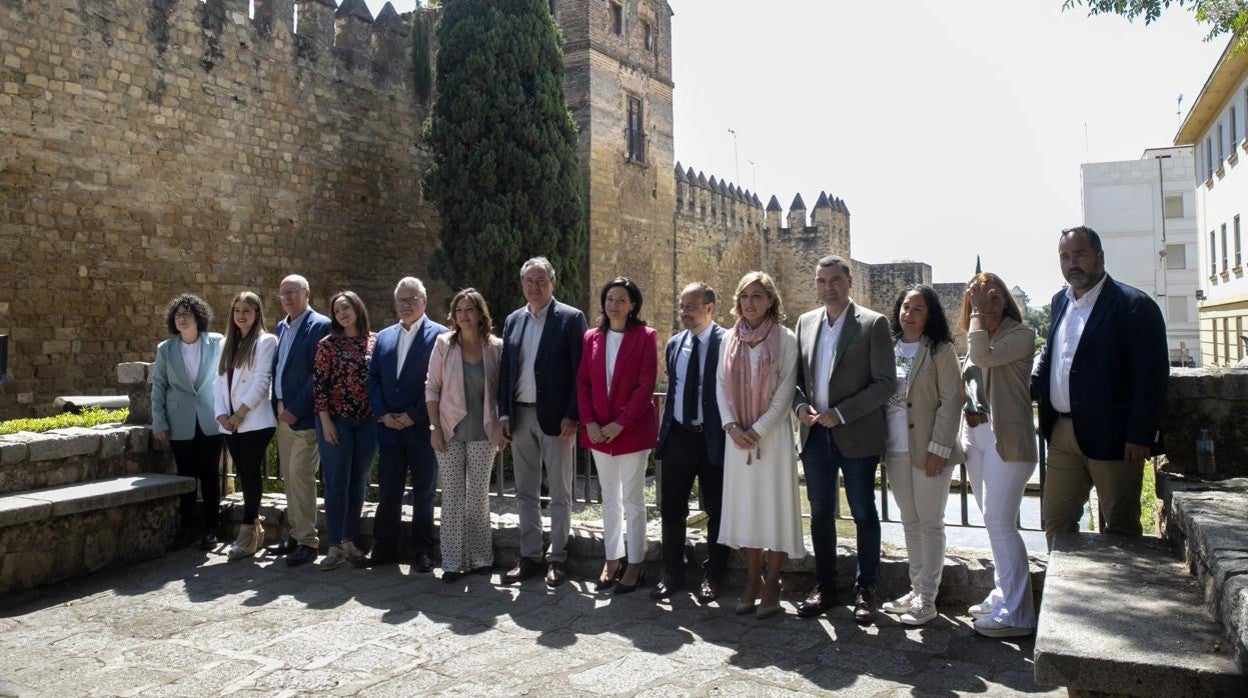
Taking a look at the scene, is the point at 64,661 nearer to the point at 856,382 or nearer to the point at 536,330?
the point at 536,330

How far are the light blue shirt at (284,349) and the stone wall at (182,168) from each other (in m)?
6.06

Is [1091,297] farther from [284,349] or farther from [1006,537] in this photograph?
[284,349]

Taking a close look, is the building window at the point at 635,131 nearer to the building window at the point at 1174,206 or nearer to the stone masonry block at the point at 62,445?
the stone masonry block at the point at 62,445

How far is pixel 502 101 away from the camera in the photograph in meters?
13.4

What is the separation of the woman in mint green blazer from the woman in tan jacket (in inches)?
194

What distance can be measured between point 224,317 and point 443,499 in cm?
870

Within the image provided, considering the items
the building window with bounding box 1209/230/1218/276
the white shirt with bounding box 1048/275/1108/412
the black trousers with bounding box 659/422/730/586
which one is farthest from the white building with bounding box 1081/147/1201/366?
the black trousers with bounding box 659/422/730/586

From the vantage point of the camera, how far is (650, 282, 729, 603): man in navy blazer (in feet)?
15.6

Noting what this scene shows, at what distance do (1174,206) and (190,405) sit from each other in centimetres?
4319

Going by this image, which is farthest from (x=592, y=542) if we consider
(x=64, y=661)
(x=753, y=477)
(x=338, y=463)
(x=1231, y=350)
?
(x=1231, y=350)

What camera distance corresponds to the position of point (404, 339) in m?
5.58

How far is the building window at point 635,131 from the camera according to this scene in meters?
17.2

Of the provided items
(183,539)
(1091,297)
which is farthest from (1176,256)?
(183,539)

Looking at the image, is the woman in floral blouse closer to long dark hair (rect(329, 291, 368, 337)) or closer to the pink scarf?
long dark hair (rect(329, 291, 368, 337))
